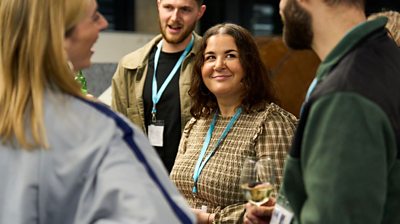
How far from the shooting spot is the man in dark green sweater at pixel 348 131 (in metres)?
1.27

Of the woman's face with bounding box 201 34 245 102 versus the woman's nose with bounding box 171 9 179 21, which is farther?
the woman's nose with bounding box 171 9 179 21

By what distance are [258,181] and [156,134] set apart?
1268 millimetres

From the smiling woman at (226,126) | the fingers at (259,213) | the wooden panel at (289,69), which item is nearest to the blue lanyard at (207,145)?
the smiling woman at (226,126)

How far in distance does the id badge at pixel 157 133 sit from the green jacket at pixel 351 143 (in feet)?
5.39

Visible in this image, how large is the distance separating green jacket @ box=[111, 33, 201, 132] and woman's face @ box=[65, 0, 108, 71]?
165cm

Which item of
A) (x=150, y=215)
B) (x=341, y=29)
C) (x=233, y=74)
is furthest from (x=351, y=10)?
(x=233, y=74)

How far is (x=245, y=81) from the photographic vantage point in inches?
102

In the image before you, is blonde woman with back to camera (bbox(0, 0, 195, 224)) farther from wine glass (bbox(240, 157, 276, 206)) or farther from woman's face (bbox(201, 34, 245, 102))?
woman's face (bbox(201, 34, 245, 102))

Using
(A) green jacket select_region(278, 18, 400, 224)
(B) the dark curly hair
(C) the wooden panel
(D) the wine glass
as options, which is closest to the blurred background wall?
(C) the wooden panel

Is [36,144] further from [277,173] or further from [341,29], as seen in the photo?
[277,173]

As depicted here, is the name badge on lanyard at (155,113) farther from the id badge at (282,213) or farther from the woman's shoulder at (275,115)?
the id badge at (282,213)

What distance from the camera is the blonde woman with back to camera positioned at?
1.14 m

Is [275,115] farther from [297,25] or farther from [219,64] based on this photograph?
[297,25]

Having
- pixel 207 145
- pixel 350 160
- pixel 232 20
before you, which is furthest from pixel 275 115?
pixel 232 20
